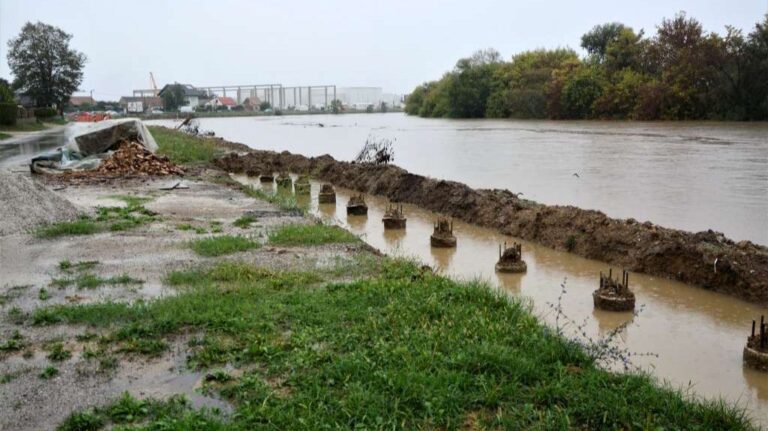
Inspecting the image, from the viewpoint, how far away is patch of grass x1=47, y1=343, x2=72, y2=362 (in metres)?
4.82

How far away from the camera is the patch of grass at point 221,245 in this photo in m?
8.20

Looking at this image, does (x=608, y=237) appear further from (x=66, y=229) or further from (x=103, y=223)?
(x=66, y=229)

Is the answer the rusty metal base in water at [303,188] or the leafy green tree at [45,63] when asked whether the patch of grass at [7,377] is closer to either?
the rusty metal base in water at [303,188]

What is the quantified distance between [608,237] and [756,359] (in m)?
3.91

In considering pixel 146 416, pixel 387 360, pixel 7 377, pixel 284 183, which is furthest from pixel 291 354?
pixel 284 183

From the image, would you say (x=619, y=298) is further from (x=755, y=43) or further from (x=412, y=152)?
(x=755, y=43)

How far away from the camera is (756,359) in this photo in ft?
16.9

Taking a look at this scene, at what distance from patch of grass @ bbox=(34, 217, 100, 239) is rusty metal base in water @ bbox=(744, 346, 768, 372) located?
8.32 meters

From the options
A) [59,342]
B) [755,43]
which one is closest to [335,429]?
[59,342]

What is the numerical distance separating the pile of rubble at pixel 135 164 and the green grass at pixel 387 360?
13.0 metres

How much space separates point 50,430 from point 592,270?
6.47m

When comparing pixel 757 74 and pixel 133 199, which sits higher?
pixel 757 74

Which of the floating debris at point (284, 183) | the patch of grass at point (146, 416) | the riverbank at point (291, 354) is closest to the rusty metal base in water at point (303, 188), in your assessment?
the floating debris at point (284, 183)

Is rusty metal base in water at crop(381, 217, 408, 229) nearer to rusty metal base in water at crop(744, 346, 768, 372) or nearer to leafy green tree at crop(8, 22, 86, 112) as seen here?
rusty metal base in water at crop(744, 346, 768, 372)
